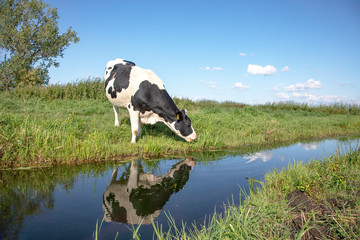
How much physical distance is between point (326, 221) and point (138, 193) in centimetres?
276

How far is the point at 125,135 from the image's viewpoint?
25.9 feet

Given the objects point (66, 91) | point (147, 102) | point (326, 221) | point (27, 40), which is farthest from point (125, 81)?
point (27, 40)

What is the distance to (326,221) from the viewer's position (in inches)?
119

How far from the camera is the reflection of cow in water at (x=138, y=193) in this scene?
375cm

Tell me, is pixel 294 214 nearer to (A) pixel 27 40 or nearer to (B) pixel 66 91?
(B) pixel 66 91

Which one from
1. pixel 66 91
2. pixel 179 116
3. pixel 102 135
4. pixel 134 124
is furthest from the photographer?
A: pixel 66 91

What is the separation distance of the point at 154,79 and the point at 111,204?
4.46 meters

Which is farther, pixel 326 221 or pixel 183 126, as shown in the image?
pixel 183 126

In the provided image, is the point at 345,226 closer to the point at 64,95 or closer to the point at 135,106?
the point at 135,106

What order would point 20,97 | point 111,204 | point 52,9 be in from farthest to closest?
point 52,9 → point 20,97 → point 111,204

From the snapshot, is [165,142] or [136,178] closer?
[136,178]

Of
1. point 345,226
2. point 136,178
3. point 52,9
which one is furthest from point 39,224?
point 52,9

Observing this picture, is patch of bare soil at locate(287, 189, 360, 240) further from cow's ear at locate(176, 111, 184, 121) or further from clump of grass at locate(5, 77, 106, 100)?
clump of grass at locate(5, 77, 106, 100)

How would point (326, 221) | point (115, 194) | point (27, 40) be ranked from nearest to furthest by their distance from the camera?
point (326, 221) < point (115, 194) < point (27, 40)
